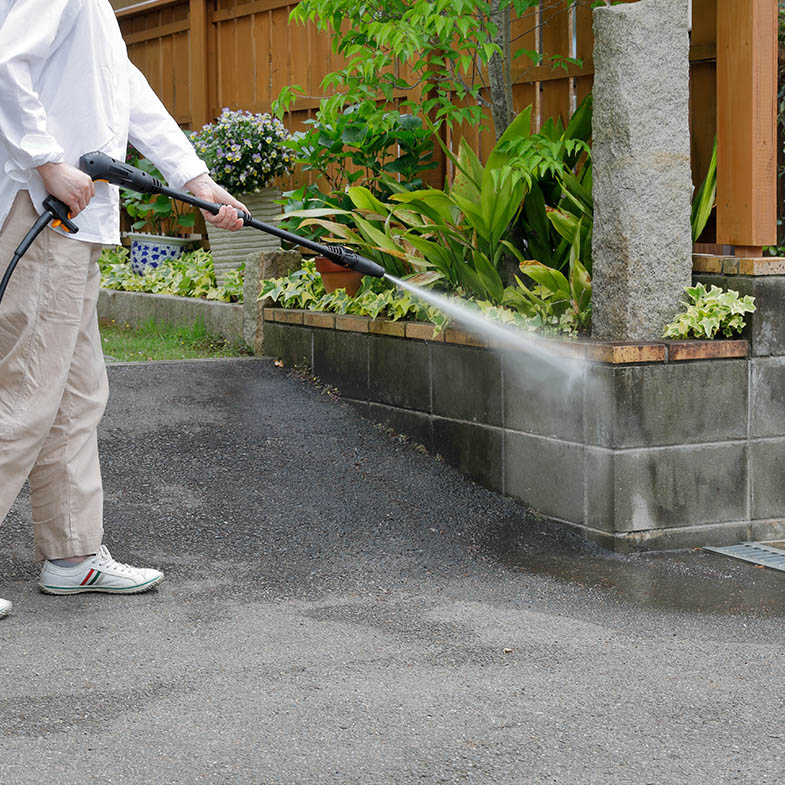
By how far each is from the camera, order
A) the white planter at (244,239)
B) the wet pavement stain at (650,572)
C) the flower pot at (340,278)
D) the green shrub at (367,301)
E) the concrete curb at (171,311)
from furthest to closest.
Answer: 1. the white planter at (244,239)
2. the concrete curb at (171,311)
3. the flower pot at (340,278)
4. the green shrub at (367,301)
5. the wet pavement stain at (650,572)

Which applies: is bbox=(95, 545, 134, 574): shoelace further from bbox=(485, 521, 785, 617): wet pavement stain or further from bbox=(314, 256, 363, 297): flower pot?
bbox=(314, 256, 363, 297): flower pot

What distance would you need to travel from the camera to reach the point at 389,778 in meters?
2.47

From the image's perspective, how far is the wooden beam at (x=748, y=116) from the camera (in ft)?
14.7

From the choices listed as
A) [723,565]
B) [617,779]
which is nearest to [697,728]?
[617,779]

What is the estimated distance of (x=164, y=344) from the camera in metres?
7.24

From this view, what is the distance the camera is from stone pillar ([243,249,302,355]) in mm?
6633

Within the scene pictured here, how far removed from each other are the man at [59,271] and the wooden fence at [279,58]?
2235 millimetres

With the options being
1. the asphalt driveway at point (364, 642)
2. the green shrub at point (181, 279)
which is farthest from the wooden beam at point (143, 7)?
the asphalt driveway at point (364, 642)

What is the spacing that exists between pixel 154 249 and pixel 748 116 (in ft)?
18.0

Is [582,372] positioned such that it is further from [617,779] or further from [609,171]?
[617,779]

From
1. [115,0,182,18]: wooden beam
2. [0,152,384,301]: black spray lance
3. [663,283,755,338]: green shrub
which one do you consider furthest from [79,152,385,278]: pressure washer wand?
[115,0,182,18]: wooden beam

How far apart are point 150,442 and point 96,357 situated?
1.58 metres

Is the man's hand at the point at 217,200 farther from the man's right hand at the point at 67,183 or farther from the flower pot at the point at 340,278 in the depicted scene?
the flower pot at the point at 340,278

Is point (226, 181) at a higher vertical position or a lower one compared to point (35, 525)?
higher
